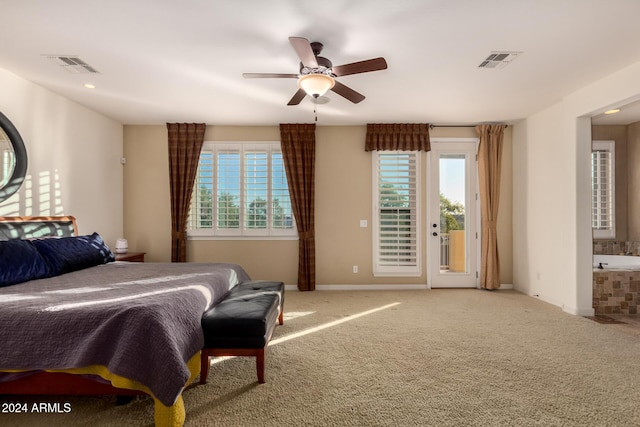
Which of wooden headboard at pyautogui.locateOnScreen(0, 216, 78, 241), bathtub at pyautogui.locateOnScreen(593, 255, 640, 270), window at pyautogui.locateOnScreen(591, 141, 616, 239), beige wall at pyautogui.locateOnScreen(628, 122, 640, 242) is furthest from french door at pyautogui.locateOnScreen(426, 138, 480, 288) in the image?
wooden headboard at pyautogui.locateOnScreen(0, 216, 78, 241)

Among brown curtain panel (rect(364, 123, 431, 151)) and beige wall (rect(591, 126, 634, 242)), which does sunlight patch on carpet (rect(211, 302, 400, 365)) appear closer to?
brown curtain panel (rect(364, 123, 431, 151))

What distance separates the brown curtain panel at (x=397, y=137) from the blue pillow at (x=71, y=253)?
388 cm

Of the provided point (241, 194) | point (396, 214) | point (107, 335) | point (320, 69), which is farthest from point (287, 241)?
point (107, 335)

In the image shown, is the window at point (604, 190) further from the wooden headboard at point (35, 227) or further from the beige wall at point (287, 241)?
the wooden headboard at point (35, 227)

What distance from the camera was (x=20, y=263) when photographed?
252 cm

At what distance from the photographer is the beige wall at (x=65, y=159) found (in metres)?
3.31

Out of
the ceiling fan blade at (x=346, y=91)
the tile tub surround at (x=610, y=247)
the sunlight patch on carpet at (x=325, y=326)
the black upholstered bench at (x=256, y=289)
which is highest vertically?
the ceiling fan blade at (x=346, y=91)

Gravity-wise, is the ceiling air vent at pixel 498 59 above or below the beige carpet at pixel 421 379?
above

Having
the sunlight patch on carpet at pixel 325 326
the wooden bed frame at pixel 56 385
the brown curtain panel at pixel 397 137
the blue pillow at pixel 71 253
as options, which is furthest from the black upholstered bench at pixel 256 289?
the brown curtain panel at pixel 397 137

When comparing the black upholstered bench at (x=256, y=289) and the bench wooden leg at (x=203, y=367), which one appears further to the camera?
the black upholstered bench at (x=256, y=289)

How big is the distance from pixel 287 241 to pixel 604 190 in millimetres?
5446

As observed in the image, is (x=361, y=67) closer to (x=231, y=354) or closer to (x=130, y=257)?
(x=231, y=354)

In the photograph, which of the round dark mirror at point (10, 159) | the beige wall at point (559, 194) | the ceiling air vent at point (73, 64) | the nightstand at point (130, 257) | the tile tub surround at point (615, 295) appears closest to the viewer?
the ceiling air vent at point (73, 64)

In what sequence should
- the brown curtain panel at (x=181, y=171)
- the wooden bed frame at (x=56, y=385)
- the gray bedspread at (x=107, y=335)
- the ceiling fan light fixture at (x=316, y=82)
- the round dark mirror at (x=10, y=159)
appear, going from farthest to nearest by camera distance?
1. the brown curtain panel at (x=181, y=171)
2. the round dark mirror at (x=10, y=159)
3. the ceiling fan light fixture at (x=316, y=82)
4. the wooden bed frame at (x=56, y=385)
5. the gray bedspread at (x=107, y=335)
